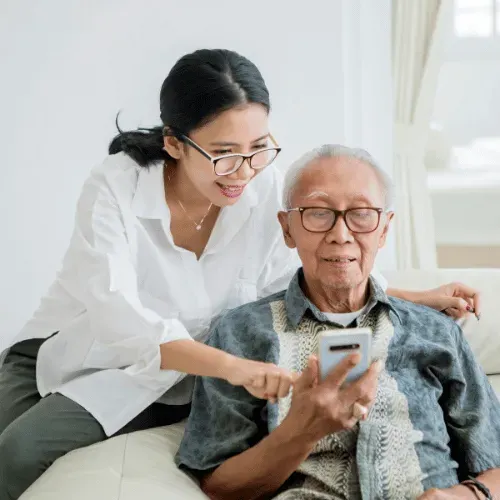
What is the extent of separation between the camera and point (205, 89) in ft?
6.54

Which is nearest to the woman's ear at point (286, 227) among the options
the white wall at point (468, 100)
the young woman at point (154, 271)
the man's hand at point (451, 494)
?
the young woman at point (154, 271)

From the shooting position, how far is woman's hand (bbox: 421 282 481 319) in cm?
202

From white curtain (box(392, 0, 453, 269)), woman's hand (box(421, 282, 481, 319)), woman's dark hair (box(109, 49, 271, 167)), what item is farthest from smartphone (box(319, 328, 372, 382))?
white curtain (box(392, 0, 453, 269))

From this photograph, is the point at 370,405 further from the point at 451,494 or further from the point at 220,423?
the point at 220,423


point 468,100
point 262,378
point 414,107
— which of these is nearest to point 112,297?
point 262,378

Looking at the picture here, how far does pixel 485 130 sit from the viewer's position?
472 centimetres

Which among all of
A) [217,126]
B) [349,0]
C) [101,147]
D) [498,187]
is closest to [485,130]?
[498,187]

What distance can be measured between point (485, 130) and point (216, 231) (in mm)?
2935

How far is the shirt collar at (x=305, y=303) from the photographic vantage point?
185 cm

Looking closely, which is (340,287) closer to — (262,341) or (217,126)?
(262,341)

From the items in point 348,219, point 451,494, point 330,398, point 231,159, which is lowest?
point 451,494

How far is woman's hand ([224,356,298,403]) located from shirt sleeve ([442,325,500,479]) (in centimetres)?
41

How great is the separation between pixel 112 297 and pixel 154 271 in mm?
253

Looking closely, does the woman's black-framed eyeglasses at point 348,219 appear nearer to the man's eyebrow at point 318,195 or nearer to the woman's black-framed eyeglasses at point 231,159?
the man's eyebrow at point 318,195
